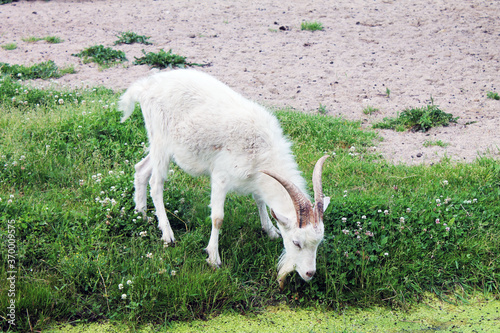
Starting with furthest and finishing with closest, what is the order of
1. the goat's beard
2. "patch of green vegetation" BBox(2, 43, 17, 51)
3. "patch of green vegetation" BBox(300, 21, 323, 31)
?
"patch of green vegetation" BBox(300, 21, 323, 31) → "patch of green vegetation" BBox(2, 43, 17, 51) → the goat's beard

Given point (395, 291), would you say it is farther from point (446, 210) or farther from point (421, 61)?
point (421, 61)

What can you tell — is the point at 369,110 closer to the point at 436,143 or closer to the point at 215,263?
the point at 436,143

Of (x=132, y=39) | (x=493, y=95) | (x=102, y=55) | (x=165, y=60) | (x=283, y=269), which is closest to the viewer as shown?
(x=283, y=269)

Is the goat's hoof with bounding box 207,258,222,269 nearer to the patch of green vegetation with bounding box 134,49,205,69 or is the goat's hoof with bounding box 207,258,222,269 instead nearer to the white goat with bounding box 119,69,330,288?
the white goat with bounding box 119,69,330,288

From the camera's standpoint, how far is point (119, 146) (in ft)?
21.6

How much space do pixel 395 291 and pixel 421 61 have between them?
607cm

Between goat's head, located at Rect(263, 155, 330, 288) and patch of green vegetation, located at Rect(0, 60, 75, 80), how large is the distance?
5.99m

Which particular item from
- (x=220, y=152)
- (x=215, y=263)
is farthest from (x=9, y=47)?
(x=215, y=263)

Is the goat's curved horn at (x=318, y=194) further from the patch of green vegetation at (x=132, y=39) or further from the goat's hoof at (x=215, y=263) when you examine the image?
the patch of green vegetation at (x=132, y=39)

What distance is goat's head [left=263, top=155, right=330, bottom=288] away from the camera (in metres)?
4.32

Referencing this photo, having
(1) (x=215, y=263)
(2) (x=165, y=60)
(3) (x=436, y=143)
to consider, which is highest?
(2) (x=165, y=60)

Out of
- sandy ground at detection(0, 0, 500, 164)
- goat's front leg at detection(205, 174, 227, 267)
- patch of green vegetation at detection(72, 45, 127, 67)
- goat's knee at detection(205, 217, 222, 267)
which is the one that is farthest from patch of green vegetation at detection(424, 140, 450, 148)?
patch of green vegetation at detection(72, 45, 127, 67)

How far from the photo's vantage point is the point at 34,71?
8781 millimetres

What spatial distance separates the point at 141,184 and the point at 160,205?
1.43 ft
